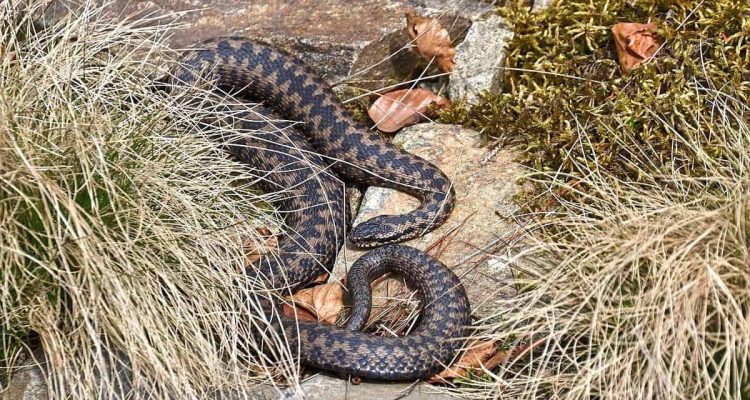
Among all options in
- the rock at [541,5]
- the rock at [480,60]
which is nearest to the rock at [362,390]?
the rock at [480,60]

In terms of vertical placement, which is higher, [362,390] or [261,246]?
[261,246]

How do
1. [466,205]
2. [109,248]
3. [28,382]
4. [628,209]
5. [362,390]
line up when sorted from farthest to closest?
[466,205]
[362,390]
[28,382]
[628,209]
[109,248]

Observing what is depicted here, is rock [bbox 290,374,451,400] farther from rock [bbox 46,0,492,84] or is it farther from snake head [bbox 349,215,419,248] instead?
rock [bbox 46,0,492,84]

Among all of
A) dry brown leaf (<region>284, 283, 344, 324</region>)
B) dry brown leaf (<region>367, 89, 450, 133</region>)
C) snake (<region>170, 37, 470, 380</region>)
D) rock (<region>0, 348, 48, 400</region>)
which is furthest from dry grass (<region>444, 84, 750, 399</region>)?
rock (<region>0, 348, 48, 400</region>)

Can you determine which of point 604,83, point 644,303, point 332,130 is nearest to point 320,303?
point 332,130

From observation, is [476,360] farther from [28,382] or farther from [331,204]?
[28,382]
